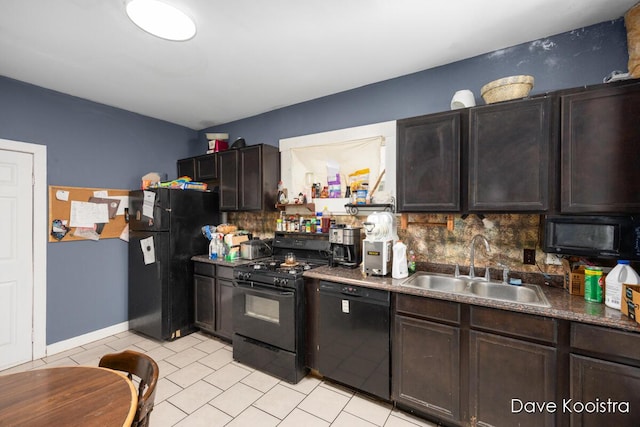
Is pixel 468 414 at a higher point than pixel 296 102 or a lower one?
lower

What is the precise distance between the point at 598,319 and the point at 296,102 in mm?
3193

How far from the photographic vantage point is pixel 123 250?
3430 mm

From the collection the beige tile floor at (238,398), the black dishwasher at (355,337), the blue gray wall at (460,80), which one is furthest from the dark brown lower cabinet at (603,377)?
the blue gray wall at (460,80)

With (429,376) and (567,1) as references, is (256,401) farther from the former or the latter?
(567,1)

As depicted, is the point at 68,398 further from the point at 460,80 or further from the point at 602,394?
the point at 460,80

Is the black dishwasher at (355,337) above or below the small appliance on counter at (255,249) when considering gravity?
below

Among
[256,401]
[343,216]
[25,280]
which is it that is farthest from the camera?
[343,216]

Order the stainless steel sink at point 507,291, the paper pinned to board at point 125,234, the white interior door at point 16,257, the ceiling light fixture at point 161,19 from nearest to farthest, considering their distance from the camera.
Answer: the ceiling light fixture at point 161,19 < the stainless steel sink at point 507,291 < the white interior door at point 16,257 < the paper pinned to board at point 125,234

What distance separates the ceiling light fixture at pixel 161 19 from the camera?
1692mm

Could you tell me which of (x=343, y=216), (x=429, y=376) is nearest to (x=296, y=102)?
(x=343, y=216)

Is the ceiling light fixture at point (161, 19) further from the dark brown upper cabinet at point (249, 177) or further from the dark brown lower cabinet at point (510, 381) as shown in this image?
the dark brown lower cabinet at point (510, 381)

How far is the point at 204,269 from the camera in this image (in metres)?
3.20

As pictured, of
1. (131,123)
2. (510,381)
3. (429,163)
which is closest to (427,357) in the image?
(510,381)

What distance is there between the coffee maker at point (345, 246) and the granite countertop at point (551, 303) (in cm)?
28
